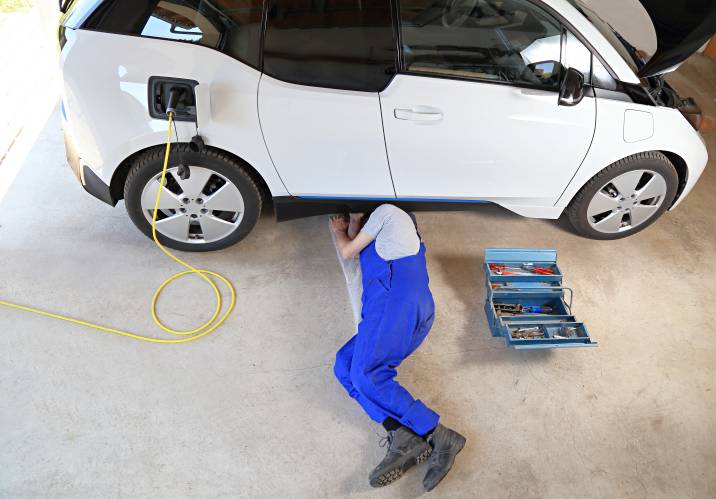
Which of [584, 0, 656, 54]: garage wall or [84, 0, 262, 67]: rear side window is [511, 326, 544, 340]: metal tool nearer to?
[584, 0, 656, 54]: garage wall

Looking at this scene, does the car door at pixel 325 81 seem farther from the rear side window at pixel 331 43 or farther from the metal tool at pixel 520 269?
the metal tool at pixel 520 269

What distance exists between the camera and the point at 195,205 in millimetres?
2715

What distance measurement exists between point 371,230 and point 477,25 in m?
1.04

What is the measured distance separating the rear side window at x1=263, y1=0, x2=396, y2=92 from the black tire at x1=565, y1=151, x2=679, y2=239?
1.27 metres

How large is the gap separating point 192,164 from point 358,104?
2.66ft

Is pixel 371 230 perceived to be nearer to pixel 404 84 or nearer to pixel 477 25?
pixel 404 84

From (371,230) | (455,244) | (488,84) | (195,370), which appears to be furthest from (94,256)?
(488,84)

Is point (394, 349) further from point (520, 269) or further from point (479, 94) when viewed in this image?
point (479, 94)

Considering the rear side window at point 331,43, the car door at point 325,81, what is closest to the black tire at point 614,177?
the car door at point 325,81

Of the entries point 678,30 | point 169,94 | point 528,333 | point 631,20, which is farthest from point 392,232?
point 631,20

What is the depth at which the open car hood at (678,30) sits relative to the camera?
8.20ft

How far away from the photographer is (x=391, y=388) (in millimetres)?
2270

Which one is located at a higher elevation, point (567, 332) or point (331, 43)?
point (331, 43)

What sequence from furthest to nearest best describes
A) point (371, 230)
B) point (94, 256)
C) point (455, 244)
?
point (455, 244) < point (94, 256) < point (371, 230)
